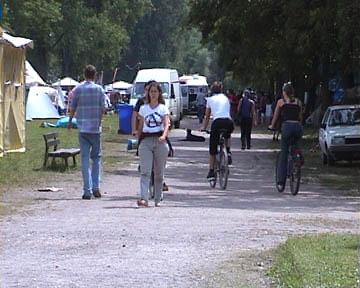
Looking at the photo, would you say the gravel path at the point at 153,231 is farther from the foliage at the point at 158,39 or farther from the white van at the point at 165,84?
the foliage at the point at 158,39

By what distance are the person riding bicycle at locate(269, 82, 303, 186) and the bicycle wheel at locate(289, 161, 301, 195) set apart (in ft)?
0.51

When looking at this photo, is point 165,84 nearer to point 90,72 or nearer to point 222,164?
point 222,164

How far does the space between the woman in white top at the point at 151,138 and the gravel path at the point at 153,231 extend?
1.67 ft

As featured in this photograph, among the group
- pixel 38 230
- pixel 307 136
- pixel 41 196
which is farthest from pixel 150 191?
pixel 307 136

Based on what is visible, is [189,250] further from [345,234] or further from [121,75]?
[121,75]

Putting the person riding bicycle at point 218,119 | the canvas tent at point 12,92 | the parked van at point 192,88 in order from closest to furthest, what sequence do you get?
the person riding bicycle at point 218,119
the canvas tent at point 12,92
the parked van at point 192,88

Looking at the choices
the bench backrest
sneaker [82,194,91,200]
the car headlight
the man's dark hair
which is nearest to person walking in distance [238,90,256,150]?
the car headlight

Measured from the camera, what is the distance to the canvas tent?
2191 centimetres

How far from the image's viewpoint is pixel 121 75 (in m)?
93.8

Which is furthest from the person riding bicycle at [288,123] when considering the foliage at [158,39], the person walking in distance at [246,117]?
the foliage at [158,39]

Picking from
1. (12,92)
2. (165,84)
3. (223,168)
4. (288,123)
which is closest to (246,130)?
(12,92)

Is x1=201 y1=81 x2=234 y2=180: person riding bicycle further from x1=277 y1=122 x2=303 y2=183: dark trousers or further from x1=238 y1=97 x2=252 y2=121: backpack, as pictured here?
x1=238 y1=97 x2=252 y2=121: backpack

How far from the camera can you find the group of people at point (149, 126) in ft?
44.5

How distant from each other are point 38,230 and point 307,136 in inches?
1114
